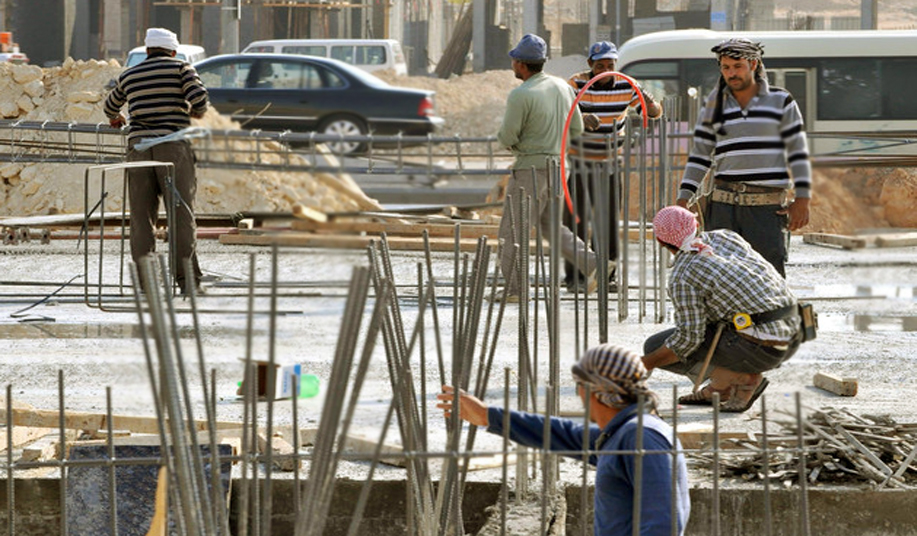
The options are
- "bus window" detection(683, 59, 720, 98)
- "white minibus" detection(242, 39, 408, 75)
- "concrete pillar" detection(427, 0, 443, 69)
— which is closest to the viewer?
"bus window" detection(683, 59, 720, 98)

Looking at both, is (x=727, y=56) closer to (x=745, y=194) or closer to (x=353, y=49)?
(x=745, y=194)

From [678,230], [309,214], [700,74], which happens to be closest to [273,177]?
[309,214]

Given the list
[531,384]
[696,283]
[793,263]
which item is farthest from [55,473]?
[793,263]

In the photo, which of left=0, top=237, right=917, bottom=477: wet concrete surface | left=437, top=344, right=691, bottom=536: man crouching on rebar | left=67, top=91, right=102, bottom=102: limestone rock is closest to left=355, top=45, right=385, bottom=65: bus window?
left=67, top=91, right=102, bottom=102: limestone rock

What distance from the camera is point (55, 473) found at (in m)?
5.91

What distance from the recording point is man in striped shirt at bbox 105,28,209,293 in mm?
8727

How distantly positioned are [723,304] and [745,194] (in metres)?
0.83

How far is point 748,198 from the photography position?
6496 millimetres

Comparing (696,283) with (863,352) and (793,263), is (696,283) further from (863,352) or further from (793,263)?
(793,263)

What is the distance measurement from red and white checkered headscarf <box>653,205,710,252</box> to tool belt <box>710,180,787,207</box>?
0.46m

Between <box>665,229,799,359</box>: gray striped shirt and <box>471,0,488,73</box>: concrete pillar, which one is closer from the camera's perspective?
<box>665,229,799,359</box>: gray striped shirt

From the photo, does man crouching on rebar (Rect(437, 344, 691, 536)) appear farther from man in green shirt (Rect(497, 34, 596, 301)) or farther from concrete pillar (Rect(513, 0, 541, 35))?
concrete pillar (Rect(513, 0, 541, 35))

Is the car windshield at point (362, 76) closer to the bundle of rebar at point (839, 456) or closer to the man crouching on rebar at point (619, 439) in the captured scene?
the bundle of rebar at point (839, 456)

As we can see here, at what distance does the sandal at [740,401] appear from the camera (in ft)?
20.3
